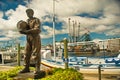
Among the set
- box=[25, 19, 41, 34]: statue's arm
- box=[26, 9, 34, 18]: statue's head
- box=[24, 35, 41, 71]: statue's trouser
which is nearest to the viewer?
box=[25, 19, 41, 34]: statue's arm

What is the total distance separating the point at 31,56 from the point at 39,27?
941mm

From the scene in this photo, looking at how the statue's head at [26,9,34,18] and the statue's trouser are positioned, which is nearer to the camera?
the statue's trouser

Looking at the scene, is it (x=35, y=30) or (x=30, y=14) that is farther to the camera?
(x=30, y=14)

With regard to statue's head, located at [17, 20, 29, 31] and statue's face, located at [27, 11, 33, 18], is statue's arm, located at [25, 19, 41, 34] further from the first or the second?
statue's face, located at [27, 11, 33, 18]

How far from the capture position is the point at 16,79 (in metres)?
6.77

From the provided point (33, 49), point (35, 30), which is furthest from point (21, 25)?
point (33, 49)

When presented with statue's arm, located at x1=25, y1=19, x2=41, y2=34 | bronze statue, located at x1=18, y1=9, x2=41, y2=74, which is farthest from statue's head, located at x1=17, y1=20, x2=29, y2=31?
statue's arm, located at x1=25, y1=19, x2=41, y2=34

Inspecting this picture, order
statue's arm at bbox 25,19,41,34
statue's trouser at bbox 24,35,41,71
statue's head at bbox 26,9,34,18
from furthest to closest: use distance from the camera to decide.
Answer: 1. statue's head at bbox 26,9,34,18
2. statue's trouser at bbox 24,35,41,71
3. statue's arm at bbox 25,19,41,34

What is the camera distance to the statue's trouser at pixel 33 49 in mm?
6871

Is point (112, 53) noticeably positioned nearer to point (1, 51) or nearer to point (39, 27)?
point (1, 51)

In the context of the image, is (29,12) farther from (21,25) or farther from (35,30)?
(35,30)

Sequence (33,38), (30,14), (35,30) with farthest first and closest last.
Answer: (30,14)
(33,38)
(35,30)

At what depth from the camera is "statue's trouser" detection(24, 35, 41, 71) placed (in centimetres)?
687

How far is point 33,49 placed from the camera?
6.98 metres
